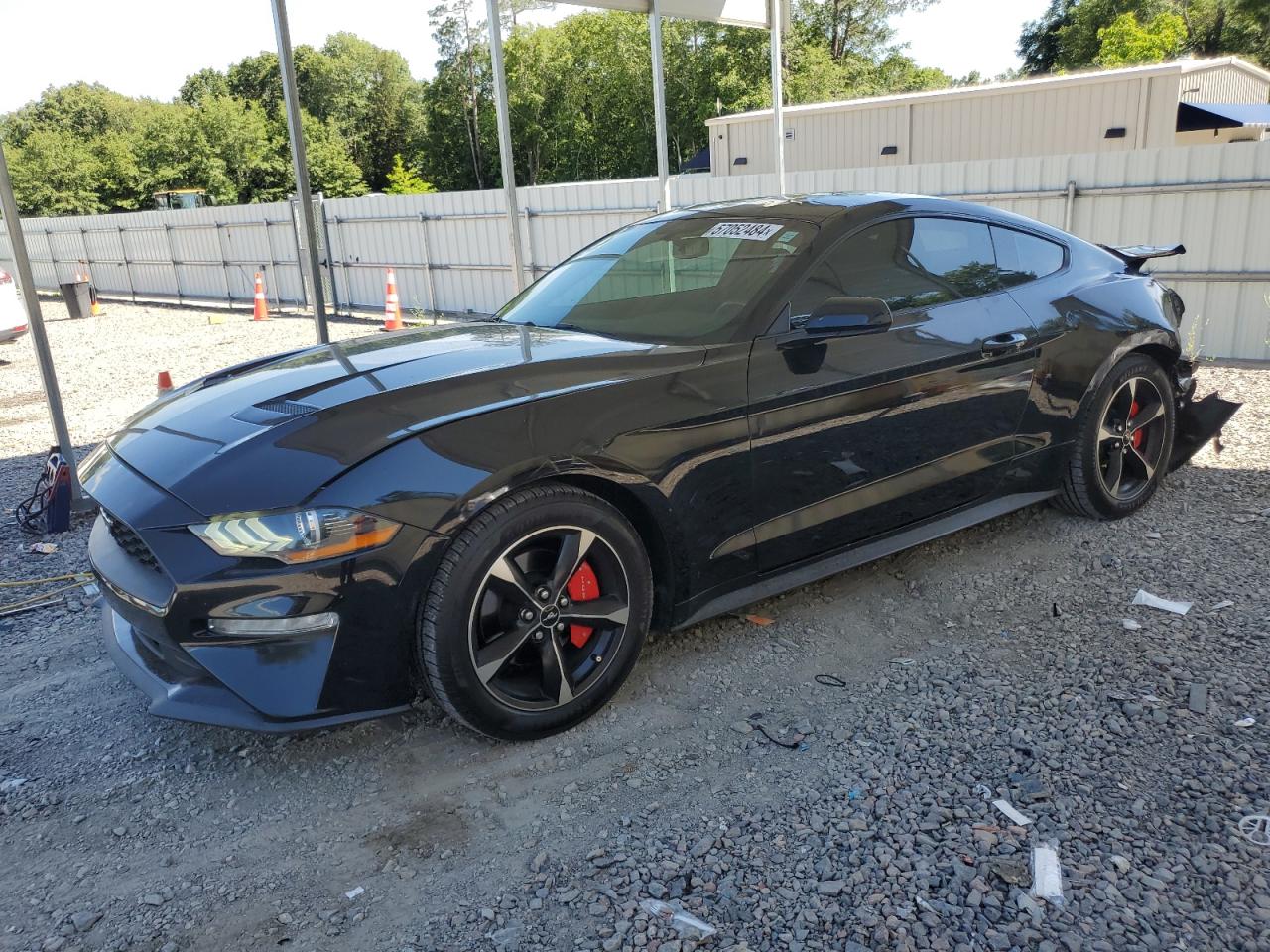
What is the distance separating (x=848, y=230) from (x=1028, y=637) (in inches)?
66.1

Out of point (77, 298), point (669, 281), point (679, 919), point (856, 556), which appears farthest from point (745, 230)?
point (77, 298)

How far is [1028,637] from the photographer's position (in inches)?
145

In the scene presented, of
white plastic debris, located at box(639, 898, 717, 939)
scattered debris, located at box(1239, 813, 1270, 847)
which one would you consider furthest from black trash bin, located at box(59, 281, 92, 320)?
scattered debris, located at box(1239, 813, 1270, 847)

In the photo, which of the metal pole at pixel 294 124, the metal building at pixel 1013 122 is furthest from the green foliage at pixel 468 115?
the metal pole at pixel 294 124

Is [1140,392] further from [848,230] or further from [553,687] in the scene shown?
[553,687]

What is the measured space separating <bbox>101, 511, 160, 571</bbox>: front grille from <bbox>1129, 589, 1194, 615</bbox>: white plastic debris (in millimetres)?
3571

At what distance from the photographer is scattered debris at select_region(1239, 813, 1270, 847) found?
2.48 meters

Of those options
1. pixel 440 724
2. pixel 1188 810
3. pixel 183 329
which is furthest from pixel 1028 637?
pixel 183 329

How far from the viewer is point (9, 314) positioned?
12.5 m

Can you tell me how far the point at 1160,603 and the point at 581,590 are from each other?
241cm

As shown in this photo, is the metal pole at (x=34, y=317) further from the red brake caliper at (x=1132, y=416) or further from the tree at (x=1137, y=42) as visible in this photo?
the tree at (x=1137, y=42)

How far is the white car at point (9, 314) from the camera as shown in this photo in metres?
12.4

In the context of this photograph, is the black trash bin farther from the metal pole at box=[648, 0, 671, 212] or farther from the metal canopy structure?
the metal pole at box=[648, 0, 671, 212]

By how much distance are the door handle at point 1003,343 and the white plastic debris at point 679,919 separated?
8.65 feet
